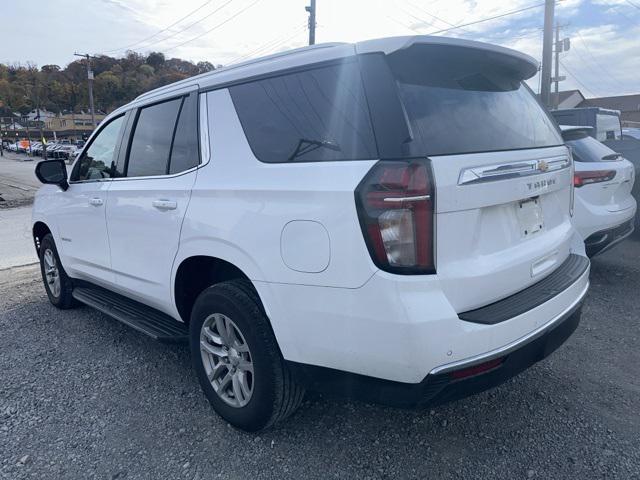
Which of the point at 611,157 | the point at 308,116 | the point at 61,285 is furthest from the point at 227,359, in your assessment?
the point at 611,157

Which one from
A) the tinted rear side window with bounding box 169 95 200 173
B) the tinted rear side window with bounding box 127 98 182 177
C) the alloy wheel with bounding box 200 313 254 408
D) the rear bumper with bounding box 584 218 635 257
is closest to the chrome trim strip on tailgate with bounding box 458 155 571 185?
the alloy wheel with bounding box 200 313 254 408

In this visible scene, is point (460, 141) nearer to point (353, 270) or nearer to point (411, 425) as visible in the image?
point (353, 270)

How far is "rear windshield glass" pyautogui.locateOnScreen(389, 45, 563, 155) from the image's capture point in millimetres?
2025

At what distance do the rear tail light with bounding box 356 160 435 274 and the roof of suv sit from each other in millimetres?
553

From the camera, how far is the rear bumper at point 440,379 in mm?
1941

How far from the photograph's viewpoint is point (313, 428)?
2.71 meters

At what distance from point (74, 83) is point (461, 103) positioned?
10195 cm

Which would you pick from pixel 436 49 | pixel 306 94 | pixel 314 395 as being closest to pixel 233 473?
pixel 314 395

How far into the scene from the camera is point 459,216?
1955 millimetres

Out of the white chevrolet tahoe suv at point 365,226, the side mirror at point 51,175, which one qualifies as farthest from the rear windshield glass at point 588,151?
the side mirror at point 51,175

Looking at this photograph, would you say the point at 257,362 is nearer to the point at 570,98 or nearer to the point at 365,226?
the point at 365,226

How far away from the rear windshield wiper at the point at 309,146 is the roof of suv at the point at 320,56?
15.6 inches

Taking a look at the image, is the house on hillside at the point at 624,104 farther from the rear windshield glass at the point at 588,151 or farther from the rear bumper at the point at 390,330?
the rear bumper at the point at 390,330

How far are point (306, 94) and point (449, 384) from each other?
57.0 inches
